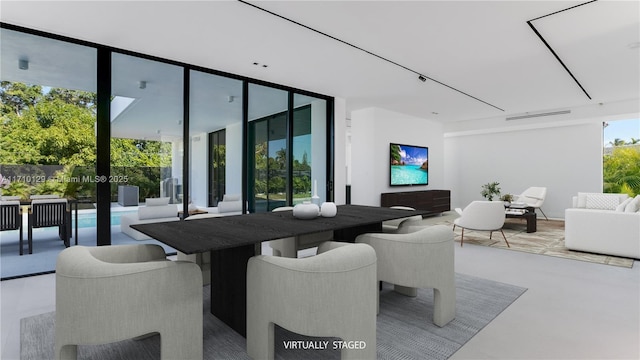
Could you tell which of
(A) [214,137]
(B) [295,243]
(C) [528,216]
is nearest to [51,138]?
(A) [214,137]

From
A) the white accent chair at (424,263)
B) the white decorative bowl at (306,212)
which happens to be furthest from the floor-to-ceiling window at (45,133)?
the white accent chair at (424,263)

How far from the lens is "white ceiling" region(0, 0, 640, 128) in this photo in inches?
113

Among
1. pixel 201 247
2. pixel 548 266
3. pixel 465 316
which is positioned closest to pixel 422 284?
pixel 465 316

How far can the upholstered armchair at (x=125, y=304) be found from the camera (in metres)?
1.47

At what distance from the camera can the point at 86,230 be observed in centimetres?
369

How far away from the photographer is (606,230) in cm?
402

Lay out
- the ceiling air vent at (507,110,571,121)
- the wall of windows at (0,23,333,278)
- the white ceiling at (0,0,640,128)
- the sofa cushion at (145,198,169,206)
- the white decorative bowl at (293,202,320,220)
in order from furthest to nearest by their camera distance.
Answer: the ceiling air vent at (507,110,571,121) < the sofa cushion at (145,198,169,206) < the wall of windows at (0,23,333,278) < the white ceiling at (0,0,640,128) < the white decorative bowl at (293,202,320,220)

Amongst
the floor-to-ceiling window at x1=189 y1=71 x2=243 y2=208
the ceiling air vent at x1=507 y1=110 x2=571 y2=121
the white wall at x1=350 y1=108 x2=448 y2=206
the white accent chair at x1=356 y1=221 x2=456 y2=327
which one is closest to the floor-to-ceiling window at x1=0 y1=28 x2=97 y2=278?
the floor-to-ceiling window at x1=189 y1=71 x2=243 y2=208

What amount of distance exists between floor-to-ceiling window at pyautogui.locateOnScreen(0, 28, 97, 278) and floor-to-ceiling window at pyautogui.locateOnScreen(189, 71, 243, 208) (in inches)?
45.4

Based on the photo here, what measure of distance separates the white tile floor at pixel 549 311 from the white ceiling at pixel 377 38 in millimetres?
2518

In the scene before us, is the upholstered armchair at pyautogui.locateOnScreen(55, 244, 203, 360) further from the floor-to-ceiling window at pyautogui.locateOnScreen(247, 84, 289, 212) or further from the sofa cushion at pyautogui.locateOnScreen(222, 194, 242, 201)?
the floor-to-ceiling window at pyautogui.locateOnScreen(247, 84, 289, 212)

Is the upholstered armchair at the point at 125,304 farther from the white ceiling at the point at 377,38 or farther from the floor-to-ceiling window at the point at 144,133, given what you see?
the floor-to-ceiling window at the point at 144,133

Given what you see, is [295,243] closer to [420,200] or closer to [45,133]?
[45,133]

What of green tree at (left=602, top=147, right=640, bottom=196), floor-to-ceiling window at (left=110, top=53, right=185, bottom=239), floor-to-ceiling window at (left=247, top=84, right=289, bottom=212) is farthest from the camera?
green tree at (left=602, top=147, right=640, bottom=196)
